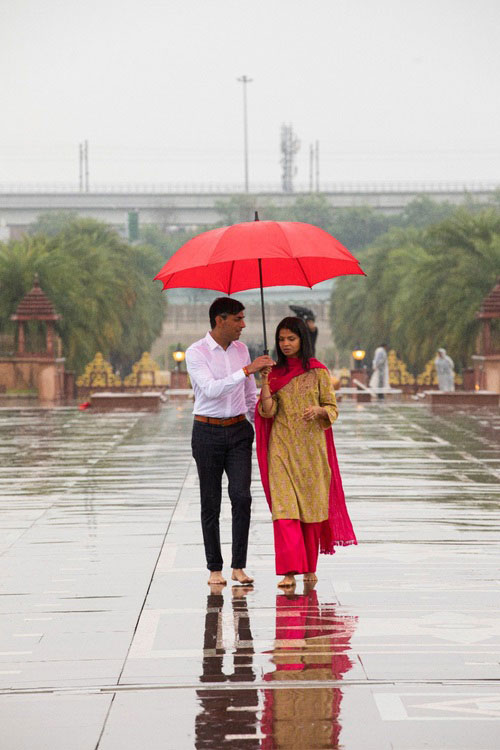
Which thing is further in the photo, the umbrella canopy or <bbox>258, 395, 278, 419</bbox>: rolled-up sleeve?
the umbrella canopy

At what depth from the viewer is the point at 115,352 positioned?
60406 mm

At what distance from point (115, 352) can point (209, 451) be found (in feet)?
170

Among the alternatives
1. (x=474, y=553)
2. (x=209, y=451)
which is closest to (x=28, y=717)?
(x=209, y=451)

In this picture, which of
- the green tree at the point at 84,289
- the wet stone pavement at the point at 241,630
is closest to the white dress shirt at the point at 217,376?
the wet stone pavement at the point at 241,630

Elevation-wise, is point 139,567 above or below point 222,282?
below

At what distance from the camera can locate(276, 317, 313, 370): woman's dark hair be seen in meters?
8.71

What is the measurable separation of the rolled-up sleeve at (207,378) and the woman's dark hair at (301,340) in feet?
0.84

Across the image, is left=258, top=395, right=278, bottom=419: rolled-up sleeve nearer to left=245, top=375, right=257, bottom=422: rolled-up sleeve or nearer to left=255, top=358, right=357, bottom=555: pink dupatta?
left=255, top=358, right=357, bottom=555: pink dupatta

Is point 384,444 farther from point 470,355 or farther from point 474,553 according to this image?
point 470,355

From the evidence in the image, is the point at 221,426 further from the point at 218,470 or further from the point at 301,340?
the point at 301,340

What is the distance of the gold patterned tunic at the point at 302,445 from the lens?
28.9 feet

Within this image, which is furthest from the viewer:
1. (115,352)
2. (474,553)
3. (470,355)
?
(115,352)

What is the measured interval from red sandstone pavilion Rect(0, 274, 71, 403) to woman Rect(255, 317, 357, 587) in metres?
33.4

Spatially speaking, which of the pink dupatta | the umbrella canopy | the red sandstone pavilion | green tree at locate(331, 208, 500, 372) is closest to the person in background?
green tree at locate(331, 208, 500, 372)
